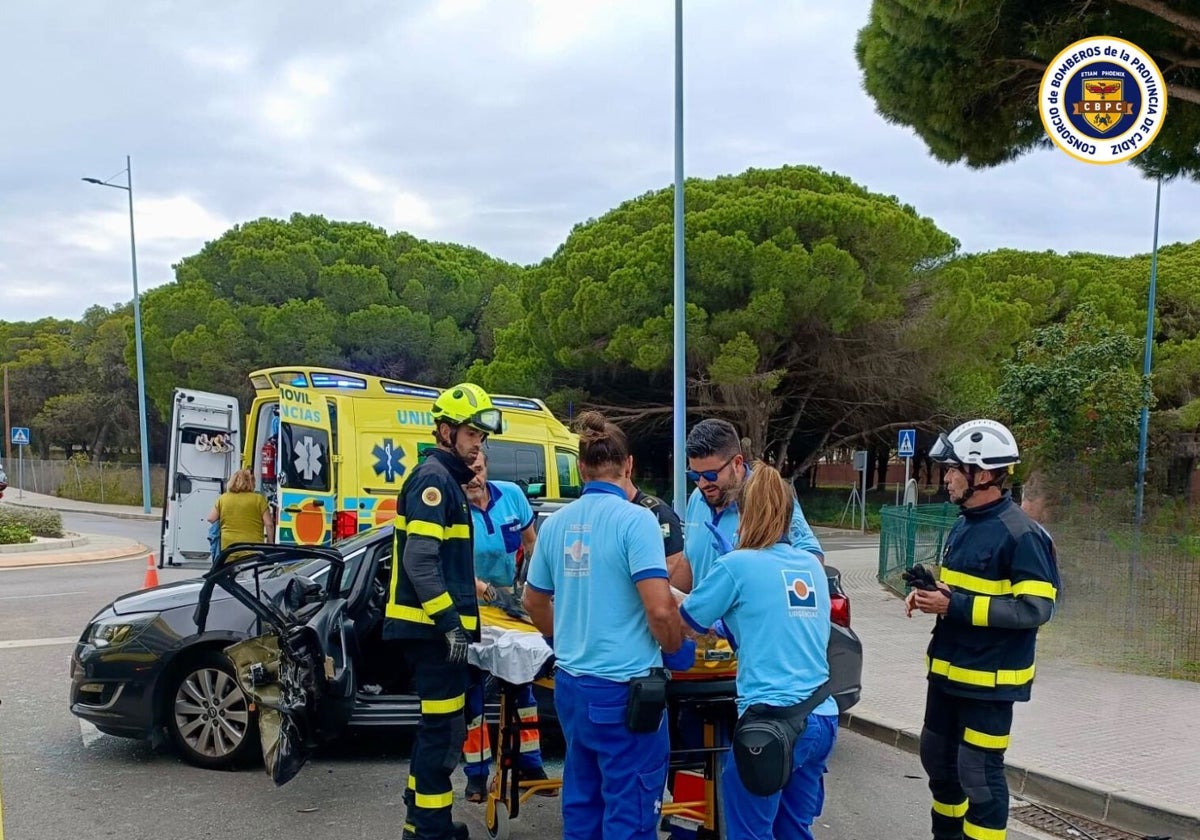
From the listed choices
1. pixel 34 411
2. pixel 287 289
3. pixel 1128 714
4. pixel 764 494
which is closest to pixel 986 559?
pixel 764 494

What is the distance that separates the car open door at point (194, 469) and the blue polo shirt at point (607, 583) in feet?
31.1

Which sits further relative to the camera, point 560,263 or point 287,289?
point 287,289

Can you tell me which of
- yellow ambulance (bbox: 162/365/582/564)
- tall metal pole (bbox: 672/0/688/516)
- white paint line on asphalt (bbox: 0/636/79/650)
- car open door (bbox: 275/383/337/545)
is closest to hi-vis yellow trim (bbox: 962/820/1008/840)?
yellow ambulance (bbox: 162/365/582/564)

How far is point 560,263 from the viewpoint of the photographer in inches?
1105

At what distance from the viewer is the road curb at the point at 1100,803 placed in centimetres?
478

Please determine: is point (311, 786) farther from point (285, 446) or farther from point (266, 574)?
point (285, 446)

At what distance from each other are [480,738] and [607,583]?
1683mm

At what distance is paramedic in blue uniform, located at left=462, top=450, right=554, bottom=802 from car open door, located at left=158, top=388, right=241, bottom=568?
25.5 ft

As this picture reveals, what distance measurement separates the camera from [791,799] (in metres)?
3.29

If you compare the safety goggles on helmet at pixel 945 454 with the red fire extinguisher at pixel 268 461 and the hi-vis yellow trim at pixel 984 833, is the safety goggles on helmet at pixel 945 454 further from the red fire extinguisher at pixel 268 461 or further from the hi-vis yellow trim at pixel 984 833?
the red fire extinguisher at pixel 268 461

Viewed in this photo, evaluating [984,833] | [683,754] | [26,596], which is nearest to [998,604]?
[984,833]

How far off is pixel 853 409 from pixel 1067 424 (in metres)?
13.2

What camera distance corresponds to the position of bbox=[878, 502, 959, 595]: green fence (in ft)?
38.8

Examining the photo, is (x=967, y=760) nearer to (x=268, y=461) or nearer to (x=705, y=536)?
(x=705, y=536)
